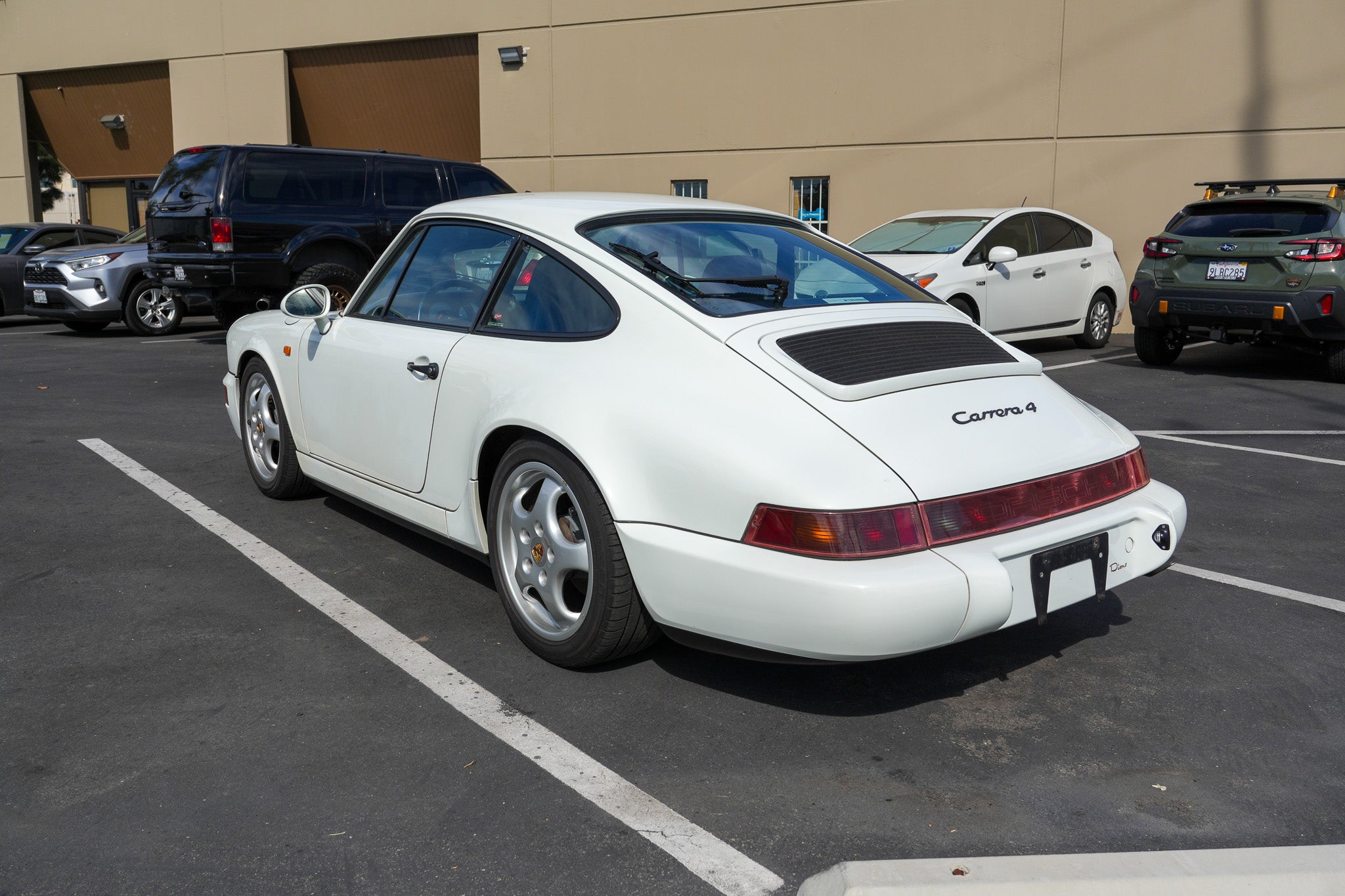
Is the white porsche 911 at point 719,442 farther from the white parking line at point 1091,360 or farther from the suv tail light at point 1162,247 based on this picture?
the white parking line at point 1091,360

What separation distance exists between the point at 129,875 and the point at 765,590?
161cm

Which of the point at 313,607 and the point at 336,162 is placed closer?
the point at 313,607

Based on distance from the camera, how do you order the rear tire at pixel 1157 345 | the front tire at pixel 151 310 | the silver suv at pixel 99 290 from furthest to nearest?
the front tire at pixel 151 310 → the silver suv at pixel 99 290 → the rear tire at pixel 1157 345

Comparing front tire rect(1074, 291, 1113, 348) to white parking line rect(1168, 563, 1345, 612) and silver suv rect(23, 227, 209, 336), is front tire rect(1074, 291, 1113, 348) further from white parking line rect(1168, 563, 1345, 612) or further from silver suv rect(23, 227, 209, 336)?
silver suv rect(23, 227, 209, 336)

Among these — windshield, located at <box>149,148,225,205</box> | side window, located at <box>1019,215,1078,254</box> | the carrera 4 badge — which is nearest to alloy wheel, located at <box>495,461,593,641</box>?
the carrera 4 badge

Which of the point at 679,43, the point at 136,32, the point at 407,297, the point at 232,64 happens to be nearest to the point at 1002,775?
the point at 407,297

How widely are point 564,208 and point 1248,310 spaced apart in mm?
7596

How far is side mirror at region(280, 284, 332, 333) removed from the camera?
4.83 m

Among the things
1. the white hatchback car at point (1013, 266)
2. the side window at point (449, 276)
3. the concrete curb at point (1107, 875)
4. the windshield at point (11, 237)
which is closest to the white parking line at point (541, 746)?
the concrete curb at point (1107, 875)

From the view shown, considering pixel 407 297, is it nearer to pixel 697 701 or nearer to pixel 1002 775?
pixel 697 701

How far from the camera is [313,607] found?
13.6 feet

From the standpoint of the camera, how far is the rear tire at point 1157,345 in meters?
10.7

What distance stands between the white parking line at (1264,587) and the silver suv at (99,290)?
12.1 m

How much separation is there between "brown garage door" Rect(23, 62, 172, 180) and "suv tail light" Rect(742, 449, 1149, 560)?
22.1 metres
